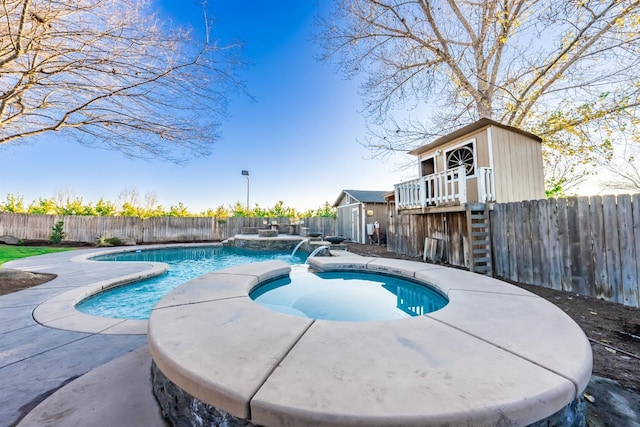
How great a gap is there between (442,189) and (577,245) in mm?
3915

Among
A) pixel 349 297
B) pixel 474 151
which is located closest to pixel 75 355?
pixel 349 297

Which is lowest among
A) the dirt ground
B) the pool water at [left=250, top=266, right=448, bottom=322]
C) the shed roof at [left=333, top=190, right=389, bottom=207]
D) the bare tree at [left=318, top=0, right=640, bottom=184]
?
the dirt ground

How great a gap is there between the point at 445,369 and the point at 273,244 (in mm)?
11013

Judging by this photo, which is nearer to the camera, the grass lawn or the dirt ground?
the dirt ground

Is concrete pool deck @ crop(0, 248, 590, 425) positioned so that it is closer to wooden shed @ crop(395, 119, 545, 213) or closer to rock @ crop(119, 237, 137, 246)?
wooden shed @ crop(395, 119, 545, 213)

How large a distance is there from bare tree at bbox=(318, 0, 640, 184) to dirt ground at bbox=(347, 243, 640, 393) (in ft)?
24.3

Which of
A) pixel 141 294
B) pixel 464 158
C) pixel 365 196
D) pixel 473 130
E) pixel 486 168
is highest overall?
pixel 473 130

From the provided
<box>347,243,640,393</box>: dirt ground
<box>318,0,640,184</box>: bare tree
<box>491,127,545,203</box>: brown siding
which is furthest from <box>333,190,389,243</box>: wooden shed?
<box>347,243,640,393</box>: dirt ground

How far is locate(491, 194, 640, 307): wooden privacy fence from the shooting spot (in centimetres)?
370

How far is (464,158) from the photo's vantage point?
809 cm

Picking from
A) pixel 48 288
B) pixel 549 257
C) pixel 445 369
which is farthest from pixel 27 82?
pixel 549 257

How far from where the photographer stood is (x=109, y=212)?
1606 centimetres

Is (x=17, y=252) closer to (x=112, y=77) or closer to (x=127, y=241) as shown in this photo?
(x=127, y=241)

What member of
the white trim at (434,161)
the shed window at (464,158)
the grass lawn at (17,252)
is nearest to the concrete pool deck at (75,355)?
the shed window at (464,158)
